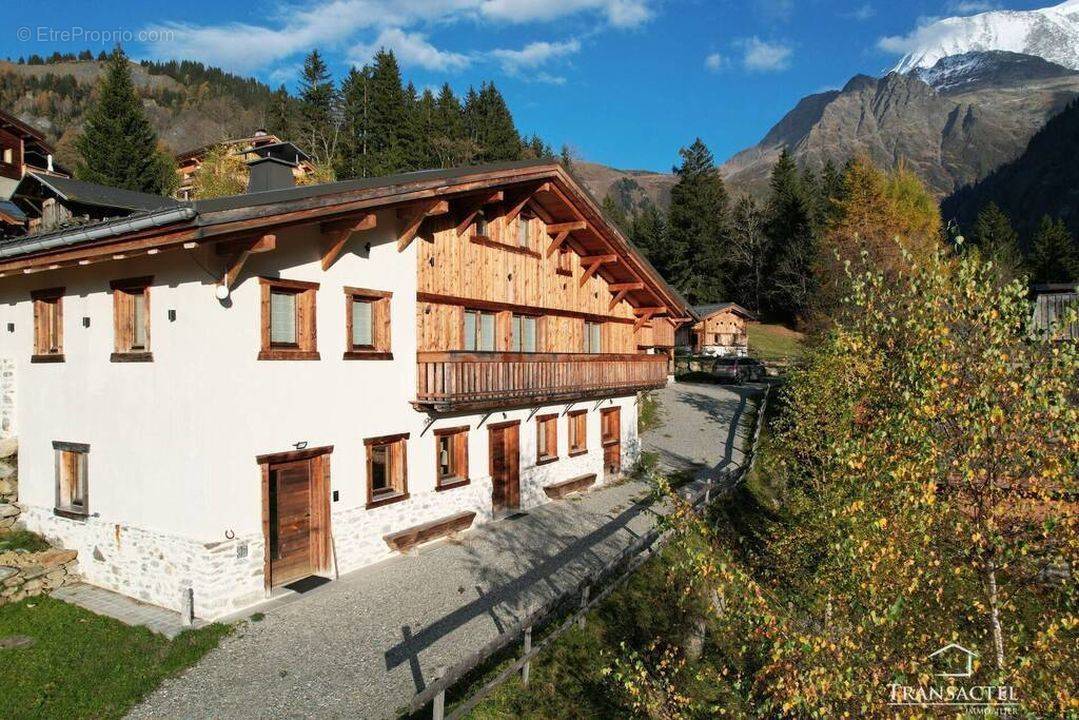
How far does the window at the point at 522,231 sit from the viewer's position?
18483mm

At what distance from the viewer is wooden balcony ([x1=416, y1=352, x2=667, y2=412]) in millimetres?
14703

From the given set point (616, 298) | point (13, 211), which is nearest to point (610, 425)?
point (616, 298)

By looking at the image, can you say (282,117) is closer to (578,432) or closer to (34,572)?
(578,432)

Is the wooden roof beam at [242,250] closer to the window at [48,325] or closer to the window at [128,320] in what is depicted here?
the window at [128,320]

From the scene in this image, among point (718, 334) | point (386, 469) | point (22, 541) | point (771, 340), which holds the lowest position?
point (22, 541)

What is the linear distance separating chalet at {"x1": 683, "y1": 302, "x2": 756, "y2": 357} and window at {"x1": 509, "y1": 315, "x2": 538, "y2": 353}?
42.7 meters

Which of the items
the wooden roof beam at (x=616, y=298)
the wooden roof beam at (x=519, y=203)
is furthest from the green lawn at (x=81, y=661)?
the wooden roof beam at (x=616, y=298)

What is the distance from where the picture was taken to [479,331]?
17250mm

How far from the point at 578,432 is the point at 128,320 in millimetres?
13416

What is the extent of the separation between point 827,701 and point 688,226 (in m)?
71.7

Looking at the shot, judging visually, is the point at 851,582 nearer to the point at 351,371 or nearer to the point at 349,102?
the point at 351,371

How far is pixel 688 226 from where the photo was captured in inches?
2854

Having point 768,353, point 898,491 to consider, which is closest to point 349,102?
point 768,353

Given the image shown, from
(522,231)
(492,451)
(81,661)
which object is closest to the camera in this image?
(81,661)
